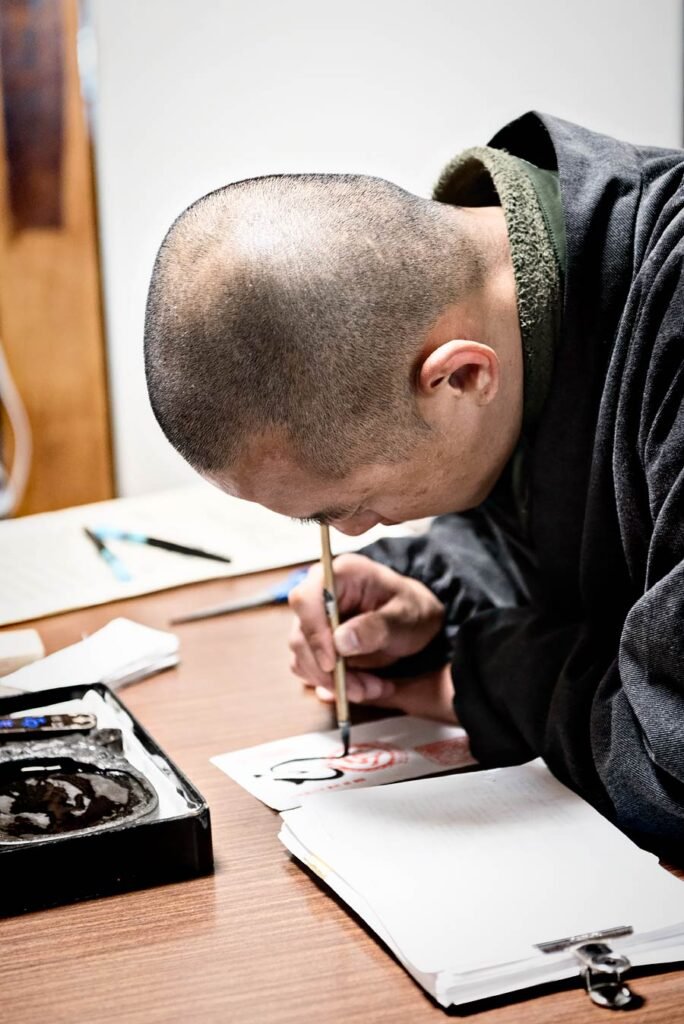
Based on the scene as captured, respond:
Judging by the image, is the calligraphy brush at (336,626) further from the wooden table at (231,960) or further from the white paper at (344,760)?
the wooden table at (231,960)

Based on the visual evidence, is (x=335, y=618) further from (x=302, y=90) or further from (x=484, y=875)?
(x=302, y=90)

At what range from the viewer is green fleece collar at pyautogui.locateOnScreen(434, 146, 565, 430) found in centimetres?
113

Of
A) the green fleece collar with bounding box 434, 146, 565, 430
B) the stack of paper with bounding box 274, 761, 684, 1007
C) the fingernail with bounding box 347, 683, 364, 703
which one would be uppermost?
the green fleece collar with bounding box 434, 146, 565, 430

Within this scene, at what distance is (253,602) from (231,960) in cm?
72

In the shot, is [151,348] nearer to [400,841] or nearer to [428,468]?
[428,468]

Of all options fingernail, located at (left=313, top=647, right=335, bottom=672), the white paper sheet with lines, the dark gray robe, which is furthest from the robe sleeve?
the white paper sheet with lines

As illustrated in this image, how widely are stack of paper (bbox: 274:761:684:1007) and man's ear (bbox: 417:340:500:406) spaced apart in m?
0.31

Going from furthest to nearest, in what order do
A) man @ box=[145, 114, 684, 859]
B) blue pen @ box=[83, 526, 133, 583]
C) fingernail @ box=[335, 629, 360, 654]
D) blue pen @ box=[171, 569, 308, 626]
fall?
blue pen @ box=[83, 526, 133, 583]
blue pen @ box=[171, 569, 308, 626]
fingernail @ box=[335, 629, 360, 654]
man @ box=[145, 114, 684, 859]

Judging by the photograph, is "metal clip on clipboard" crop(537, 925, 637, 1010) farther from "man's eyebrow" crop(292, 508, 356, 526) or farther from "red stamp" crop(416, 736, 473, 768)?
"man's eyebrow" crop(292, 508, 356, 526)

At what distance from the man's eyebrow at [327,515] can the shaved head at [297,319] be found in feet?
0.15

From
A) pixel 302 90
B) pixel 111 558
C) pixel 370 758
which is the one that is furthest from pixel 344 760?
pixel 302 90

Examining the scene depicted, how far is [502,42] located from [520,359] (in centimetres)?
164

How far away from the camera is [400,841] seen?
0.94 meters

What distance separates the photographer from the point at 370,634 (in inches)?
49.3
